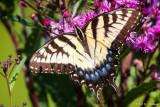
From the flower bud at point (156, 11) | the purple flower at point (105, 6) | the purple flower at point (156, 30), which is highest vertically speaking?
the purple flower at point (105, 6)

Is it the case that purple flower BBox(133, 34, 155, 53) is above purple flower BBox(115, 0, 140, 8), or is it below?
below

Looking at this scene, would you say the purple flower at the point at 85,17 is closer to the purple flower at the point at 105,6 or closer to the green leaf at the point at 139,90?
the purple flower at the point at 105,6

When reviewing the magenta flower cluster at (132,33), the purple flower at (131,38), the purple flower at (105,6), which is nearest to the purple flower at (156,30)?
the magenta flower cluster at (132,33)

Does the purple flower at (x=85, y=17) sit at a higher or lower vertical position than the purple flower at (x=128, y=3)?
lower

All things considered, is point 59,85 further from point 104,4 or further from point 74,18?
point 104,4

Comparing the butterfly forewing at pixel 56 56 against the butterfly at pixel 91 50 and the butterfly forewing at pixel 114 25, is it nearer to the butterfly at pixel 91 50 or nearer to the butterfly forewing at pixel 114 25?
the butterfly at pixel 91 50

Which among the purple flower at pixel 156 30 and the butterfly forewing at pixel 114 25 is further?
the purple flower at pixel 156 30

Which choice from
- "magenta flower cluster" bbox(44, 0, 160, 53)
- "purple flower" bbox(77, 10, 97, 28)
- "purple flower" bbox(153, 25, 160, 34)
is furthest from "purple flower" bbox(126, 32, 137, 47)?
"purple flower" bbox(77, 10, 97, 28)

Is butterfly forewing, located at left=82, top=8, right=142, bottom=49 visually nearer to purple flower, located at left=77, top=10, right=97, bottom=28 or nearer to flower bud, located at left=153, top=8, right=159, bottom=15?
purple flower, located at left=77, top=10, right=97, bottom=28
